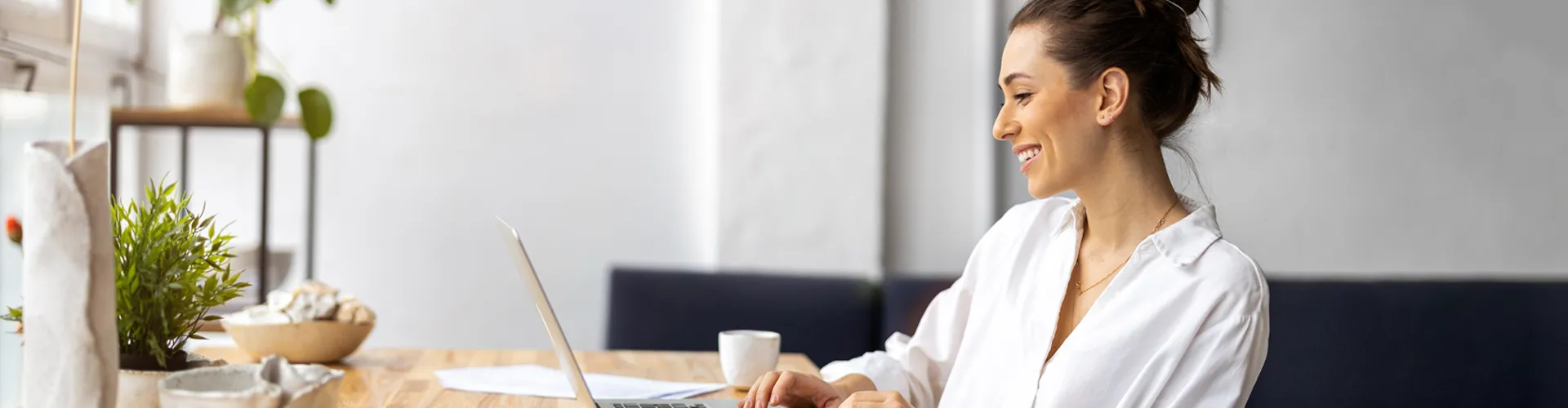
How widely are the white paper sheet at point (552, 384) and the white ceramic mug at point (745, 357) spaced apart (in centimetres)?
3

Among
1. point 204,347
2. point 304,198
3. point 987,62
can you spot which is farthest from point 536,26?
point 204,347

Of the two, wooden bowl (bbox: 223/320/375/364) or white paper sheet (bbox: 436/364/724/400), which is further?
wooden bowl (bbox: 223/320/375/364)

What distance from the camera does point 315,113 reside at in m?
2.22

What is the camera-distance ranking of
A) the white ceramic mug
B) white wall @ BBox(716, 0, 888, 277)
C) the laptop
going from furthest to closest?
white wall @ BBox(716, 0, 888, 277), the white ceramic mug, the laptop


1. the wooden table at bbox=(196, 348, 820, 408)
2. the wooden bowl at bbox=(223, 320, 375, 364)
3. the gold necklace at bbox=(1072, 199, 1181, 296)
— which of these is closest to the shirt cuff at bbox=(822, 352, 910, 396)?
the wooden table at bbox=(196, 348, 820, 408)

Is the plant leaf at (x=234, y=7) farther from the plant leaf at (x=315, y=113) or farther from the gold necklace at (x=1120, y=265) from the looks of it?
the gold necklace at (x=1120, y=265)

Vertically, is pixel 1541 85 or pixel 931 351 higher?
pixel 1541 85

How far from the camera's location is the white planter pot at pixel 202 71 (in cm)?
222

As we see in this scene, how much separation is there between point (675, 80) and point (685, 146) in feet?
0.50

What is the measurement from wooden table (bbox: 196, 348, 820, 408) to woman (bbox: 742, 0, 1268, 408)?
226mm

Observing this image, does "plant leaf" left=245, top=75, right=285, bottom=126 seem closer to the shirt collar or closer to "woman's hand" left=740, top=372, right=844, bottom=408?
"woman's hand" left=740, top=372, right=844, bottom=408

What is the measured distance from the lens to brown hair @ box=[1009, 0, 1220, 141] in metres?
1.29

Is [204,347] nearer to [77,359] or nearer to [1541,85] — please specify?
[77,359]

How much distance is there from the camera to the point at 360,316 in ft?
5.07
